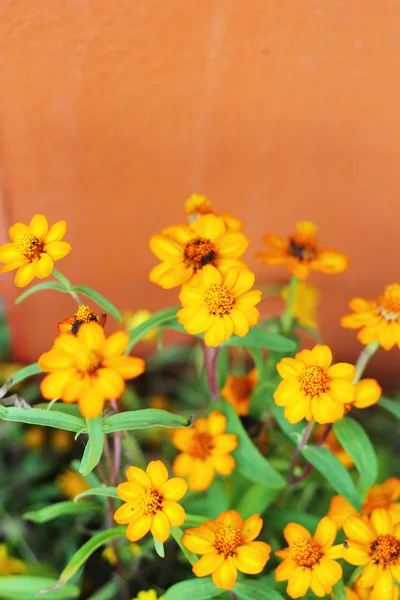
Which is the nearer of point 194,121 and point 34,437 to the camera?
point 194,121

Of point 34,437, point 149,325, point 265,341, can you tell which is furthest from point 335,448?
point 34,437

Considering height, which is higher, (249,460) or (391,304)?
(391,304)

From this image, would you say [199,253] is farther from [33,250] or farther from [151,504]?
[151,504]

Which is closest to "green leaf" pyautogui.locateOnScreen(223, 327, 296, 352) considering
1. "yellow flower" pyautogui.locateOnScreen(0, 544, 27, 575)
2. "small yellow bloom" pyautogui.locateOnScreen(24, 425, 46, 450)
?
"yellow flower" pyautogui.locateOnScreen(0, 544, 27, 575)

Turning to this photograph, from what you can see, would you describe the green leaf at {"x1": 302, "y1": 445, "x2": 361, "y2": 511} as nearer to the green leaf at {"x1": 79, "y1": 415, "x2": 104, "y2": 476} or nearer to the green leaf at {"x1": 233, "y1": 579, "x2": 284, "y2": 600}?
the green leaf at {"x1": 233, "y1": 579, "x2": 284, "y2": 600}

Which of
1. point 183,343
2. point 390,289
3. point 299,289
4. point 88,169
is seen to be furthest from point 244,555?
point 183,343

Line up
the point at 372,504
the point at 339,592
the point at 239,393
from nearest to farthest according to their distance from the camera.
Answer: the point at 339,592
the point at 372,504
the point at 239,393
